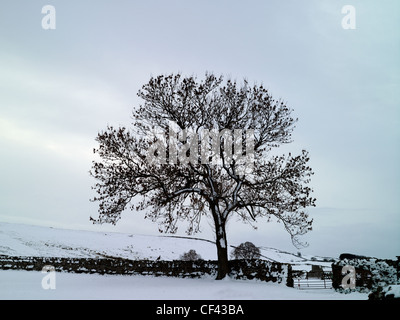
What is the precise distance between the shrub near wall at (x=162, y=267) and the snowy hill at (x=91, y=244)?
1878 centimetres

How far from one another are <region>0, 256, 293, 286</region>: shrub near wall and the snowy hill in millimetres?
18778

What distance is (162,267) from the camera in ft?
86.4

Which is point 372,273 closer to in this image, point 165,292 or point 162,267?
point 165,292

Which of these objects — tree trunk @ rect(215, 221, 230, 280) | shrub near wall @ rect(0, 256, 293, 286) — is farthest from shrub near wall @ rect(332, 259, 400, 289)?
tree trunk @ rect(215, 221, 230, 280)

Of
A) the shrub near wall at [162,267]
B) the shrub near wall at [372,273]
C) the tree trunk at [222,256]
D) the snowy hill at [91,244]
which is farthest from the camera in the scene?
the snowy hill at [91,244]

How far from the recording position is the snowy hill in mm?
50794

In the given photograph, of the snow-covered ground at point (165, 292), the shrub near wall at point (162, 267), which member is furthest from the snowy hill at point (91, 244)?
the snow-covered ground at point (165, 292)

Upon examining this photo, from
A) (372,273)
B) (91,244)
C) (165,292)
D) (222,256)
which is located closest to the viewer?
(165,292)

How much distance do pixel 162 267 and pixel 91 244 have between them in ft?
130

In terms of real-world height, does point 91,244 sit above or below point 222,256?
below

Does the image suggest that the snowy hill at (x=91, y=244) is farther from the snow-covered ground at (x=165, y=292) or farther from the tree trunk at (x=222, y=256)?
the snow-covered ground at (x=165, y=292)

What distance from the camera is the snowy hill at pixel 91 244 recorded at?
5079cm

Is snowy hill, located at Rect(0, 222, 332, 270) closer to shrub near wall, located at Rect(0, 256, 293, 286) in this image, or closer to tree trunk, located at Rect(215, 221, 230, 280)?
shrub near wall, located at Rect(0, 256, 293, 286)

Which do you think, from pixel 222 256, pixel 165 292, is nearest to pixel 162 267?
pixel 222 256
